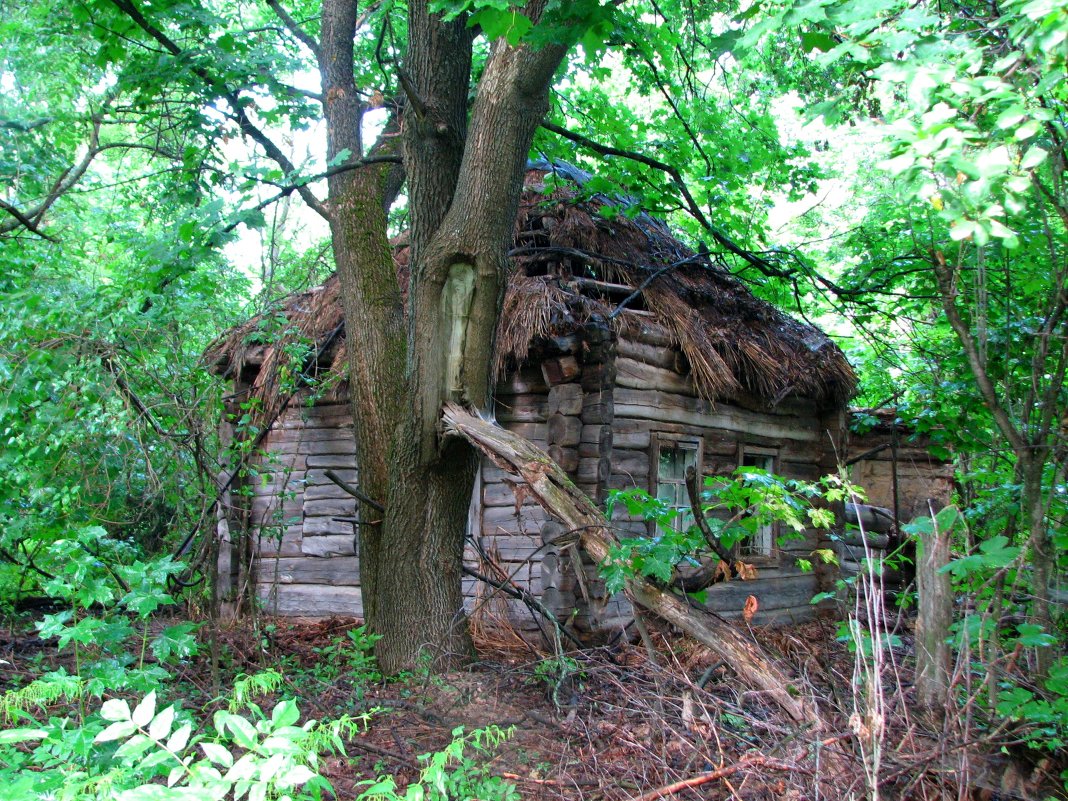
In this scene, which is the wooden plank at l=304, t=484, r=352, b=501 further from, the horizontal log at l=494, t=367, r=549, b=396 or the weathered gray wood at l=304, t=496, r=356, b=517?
the horizontal log at l=494, t=367, r=549, b=396

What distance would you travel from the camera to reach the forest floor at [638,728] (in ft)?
8.50

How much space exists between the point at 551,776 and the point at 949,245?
14.6 ft

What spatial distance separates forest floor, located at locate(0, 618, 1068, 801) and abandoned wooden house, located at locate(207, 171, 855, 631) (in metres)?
1.22

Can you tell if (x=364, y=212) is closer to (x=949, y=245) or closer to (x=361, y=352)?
(x=361, y=352)

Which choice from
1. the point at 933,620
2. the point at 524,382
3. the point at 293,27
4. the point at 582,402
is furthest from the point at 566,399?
the point at 933,620

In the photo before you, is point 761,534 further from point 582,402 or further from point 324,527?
point 324,527

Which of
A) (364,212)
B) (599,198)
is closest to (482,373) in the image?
(364,212)

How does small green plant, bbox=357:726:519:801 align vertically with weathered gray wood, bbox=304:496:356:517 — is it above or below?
below

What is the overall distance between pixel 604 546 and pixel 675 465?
171 inches

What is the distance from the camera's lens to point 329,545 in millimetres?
8055

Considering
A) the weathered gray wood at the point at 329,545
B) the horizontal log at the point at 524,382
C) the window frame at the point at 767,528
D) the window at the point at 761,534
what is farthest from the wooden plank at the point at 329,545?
the window at the point at 761,534

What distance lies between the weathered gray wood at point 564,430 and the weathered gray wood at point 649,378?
58 centimetres

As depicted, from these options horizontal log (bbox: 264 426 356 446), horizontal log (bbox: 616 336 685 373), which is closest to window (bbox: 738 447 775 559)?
horizontal log (bbox: 616 336 685 373)

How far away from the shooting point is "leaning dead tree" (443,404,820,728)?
2.97 m
